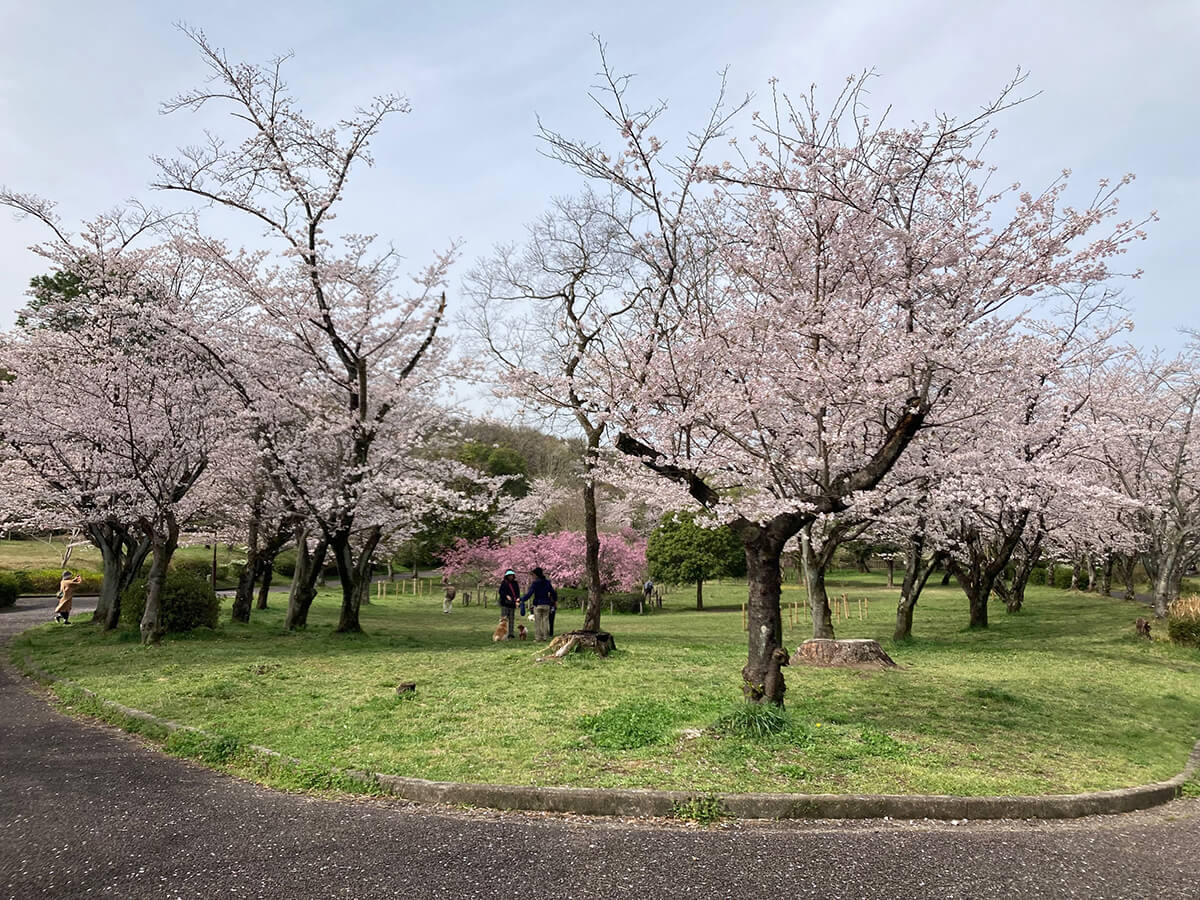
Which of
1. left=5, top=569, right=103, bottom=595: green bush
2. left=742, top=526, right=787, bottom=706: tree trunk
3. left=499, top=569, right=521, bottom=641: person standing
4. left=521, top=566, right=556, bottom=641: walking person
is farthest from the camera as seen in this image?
left=5, top=569, right=103, bottom=595: green bush

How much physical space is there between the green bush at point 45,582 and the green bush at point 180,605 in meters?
16.1

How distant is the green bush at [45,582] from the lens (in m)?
28.7

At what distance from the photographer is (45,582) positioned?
29.2 m

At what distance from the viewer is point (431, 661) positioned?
42.6 ft

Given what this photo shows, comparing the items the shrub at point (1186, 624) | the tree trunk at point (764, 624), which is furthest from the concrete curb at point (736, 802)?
the shrub at point (1186, 624)

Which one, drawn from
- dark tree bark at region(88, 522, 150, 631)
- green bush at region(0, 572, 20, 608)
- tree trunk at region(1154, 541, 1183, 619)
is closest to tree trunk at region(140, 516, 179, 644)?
dark tree bark at region(88, 522, 150, 631)

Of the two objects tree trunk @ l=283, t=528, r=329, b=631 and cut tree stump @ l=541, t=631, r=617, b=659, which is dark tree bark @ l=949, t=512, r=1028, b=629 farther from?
tree trunk @ l=283, t=528, r=329, b=631

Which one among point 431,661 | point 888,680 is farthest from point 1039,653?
point 431,661

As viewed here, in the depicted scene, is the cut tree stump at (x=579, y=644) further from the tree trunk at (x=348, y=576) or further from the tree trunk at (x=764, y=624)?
the tree trunk at (x=348, y=576)

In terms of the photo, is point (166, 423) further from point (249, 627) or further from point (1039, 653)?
point (1039, 653)

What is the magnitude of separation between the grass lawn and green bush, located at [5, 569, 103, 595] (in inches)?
612

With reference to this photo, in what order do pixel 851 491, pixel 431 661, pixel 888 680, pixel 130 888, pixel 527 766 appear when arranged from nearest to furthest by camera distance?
pixel 130 888 < pixel 527 766 < pixel 851 491 < pixel 888 680 < pixel 431 661

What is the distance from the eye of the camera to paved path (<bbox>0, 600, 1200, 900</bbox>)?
4008 mm

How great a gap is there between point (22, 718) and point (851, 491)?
32.4 feet
